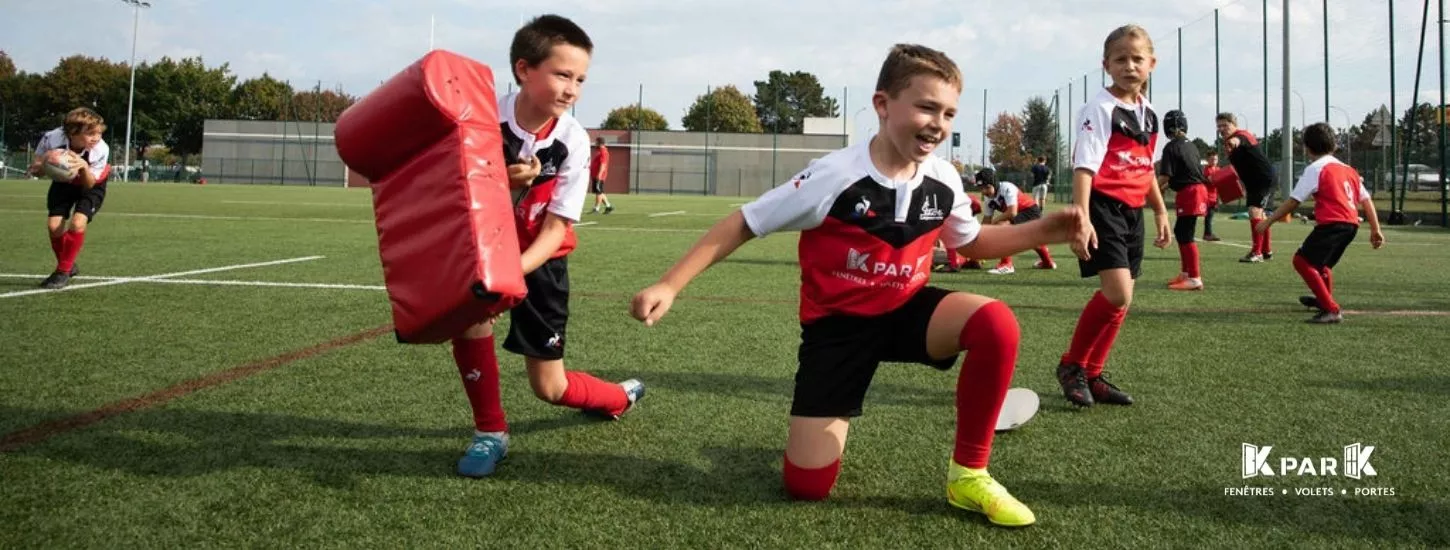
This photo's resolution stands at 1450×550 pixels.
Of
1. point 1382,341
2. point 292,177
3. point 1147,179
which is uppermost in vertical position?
point 292,177

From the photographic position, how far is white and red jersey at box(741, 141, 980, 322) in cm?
330

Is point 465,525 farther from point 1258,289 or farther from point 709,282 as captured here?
point 1258,289

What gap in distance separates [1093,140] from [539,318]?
305 cm

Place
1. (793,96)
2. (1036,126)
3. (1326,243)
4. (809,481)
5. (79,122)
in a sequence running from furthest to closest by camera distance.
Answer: (793,96) → (1036,126) → (79,122) → (1326,243) → (809,481)

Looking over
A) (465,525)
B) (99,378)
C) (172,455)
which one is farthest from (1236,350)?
(99,378)

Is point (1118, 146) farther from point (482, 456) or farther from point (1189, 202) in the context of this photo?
point (1189, 202)

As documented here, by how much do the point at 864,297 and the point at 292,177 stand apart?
215 ft

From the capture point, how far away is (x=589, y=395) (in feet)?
13.5

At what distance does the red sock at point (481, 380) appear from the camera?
3697mm

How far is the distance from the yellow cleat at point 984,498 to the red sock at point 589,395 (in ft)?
5.19

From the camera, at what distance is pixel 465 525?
2961mm

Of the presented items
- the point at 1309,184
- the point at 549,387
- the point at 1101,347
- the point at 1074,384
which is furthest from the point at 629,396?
the point at 1309,184

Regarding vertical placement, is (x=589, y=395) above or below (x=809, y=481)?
above

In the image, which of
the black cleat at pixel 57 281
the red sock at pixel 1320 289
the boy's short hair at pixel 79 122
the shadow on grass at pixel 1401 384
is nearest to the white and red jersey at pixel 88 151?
the boy's short hair at pixel 79 122
